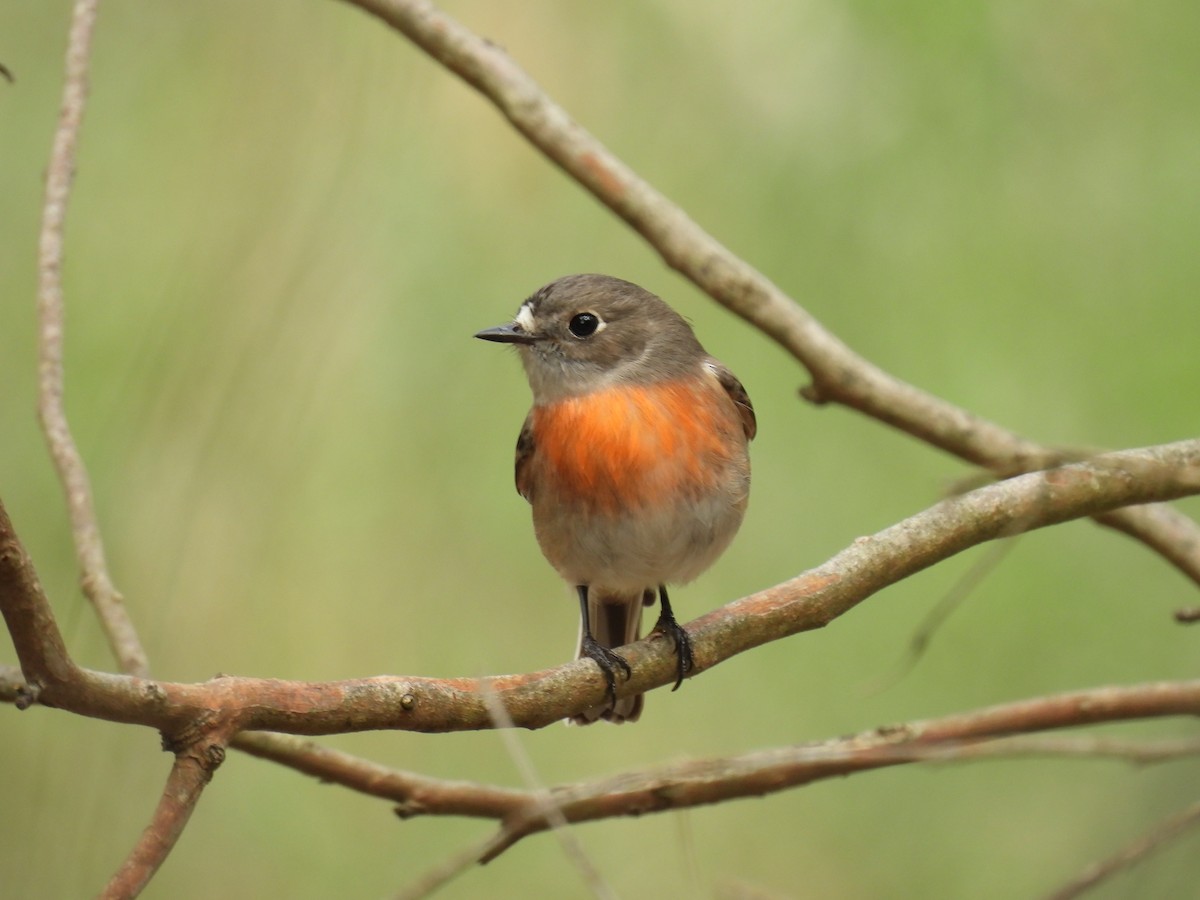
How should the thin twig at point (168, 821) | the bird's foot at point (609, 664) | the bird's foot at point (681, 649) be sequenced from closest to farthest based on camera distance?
the thin twig at point (168, 821) < the bird's foot at point (609, 664) < the bird's foot at point (681, 649)

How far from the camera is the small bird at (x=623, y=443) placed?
12.4 feet

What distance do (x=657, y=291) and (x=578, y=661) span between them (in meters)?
3.02

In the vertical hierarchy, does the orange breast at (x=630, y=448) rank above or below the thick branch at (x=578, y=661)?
above

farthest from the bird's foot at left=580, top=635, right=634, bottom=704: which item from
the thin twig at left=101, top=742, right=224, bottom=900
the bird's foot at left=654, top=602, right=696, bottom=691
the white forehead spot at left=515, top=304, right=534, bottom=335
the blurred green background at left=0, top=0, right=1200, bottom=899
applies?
the blurred green background at left=0, top=0, right=1200, bottom=899

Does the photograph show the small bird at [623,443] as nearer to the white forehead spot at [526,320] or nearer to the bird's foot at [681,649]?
the white forehead spot at [526,320]

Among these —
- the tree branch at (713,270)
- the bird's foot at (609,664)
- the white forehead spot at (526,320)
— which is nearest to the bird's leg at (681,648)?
the bird's foot at (609,664)

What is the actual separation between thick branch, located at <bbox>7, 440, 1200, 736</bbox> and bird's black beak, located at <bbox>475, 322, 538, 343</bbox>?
1.11 metres

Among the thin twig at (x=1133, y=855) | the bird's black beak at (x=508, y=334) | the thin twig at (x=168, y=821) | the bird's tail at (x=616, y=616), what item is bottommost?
the thin twig at (x=1133, y=855)

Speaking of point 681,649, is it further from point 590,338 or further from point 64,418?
point 64,418

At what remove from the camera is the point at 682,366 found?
13.5ft

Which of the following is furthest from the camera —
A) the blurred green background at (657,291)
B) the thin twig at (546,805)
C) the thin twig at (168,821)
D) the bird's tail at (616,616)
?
the blurred green background at (657,291)

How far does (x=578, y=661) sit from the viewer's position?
274 centimetres

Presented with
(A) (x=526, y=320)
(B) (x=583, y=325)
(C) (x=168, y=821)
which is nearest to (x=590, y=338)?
(B) (x=583, y=325)

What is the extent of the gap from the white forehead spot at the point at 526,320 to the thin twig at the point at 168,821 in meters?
2.24
